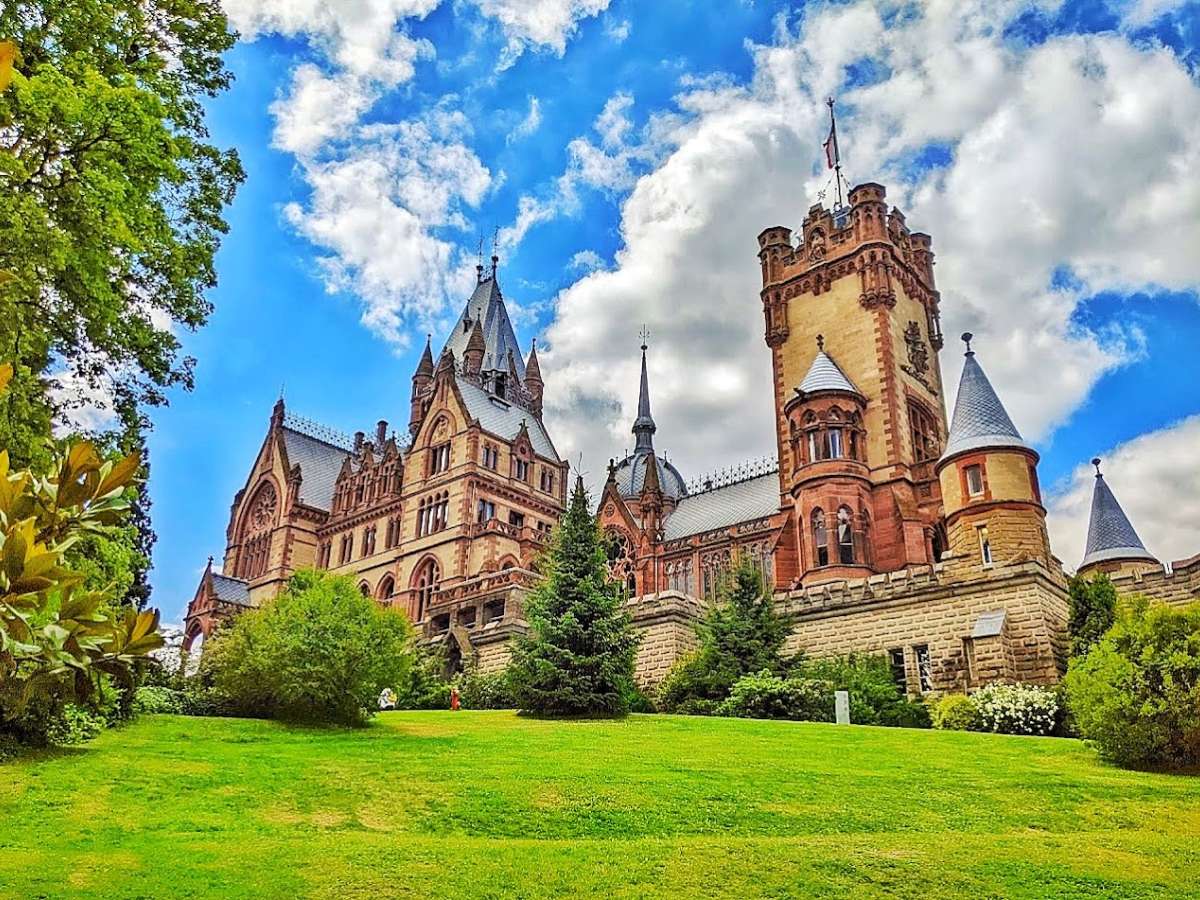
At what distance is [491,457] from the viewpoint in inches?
2322

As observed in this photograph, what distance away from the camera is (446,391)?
60.6 metres

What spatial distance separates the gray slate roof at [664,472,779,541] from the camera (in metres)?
52.6

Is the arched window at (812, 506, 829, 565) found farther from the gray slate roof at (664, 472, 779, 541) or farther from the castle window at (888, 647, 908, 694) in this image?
the castle window at (888, 647, 908, 694)

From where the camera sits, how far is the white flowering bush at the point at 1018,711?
959 inches

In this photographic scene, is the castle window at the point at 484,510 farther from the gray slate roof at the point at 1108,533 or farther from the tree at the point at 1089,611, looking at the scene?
the tree at the point at 1089,611

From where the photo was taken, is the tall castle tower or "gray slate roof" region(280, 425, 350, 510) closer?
the tall castle tower

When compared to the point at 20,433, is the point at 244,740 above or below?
below

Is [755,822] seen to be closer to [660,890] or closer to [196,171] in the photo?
[660,890]

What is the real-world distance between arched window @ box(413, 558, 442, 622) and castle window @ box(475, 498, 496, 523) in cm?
363

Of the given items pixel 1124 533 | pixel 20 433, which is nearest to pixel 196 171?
pixel 20 433

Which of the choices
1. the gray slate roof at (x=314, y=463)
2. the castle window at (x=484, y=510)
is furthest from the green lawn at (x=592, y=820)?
the gray slate roof at (x=314, y=463)

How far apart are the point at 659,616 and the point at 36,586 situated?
30228 millimetres

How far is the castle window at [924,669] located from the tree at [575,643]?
889 centimetres

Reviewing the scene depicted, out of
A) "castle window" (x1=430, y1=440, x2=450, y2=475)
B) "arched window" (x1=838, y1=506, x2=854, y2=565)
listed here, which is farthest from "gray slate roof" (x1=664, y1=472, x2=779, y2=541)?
"castle window" (x1=430, y1=440, x2=450, y2=475)
